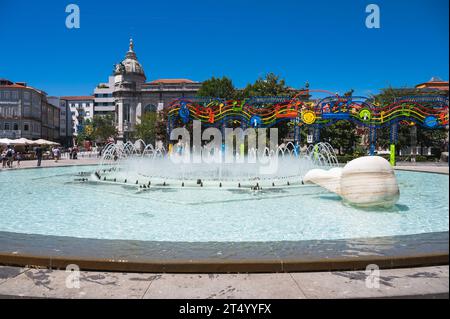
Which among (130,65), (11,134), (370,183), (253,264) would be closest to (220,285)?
(253,264)

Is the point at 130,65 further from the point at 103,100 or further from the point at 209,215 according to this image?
the point at 209,215

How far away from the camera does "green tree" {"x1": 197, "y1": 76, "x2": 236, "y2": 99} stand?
53.6 metres

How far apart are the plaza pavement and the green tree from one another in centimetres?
5048

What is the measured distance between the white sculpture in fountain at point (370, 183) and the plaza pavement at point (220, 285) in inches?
153

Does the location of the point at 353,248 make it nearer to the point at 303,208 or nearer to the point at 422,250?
the point at 422,250

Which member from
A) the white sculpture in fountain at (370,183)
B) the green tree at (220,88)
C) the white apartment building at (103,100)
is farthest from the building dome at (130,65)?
the white sculpture in fountain at (370,183)

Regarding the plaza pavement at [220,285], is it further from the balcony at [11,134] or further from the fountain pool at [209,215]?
the balcony at [11,134]

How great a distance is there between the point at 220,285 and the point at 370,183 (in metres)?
5.48

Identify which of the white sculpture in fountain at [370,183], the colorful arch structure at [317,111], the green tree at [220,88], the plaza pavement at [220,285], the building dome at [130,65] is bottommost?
the plaza pavement at [220,285]

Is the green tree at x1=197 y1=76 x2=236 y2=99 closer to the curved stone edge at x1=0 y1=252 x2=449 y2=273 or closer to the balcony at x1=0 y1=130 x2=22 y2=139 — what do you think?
the balcony at x1=0 y1=130 x2=22 y2=139

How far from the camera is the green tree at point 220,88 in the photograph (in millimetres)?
53562

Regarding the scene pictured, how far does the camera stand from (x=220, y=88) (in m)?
53.5

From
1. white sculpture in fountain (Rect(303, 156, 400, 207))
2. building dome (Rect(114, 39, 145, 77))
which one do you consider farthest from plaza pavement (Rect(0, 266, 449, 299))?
building dome (Rect(114, 39, 145, 77))
